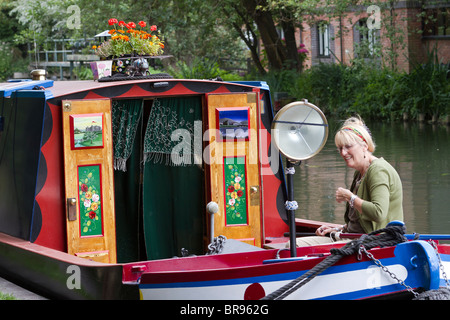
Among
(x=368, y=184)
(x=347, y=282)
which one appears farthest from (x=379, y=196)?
(x=347, y=282)

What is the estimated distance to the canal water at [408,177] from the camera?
37.3 feet

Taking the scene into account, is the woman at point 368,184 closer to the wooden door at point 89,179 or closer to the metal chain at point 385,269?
the metal chain at point 385,269

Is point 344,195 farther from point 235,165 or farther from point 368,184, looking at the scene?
point 235,165

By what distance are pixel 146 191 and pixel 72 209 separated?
866mm

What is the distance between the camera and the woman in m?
5.58

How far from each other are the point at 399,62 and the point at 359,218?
76.5ft

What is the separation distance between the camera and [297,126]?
5.48 meters

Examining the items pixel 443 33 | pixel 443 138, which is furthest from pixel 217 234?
pixel 443 33

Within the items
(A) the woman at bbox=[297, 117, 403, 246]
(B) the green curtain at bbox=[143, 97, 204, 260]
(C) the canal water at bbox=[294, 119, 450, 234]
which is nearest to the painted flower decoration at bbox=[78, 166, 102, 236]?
(B) the green curtain at bbox=[143, 97, 204, 260]
